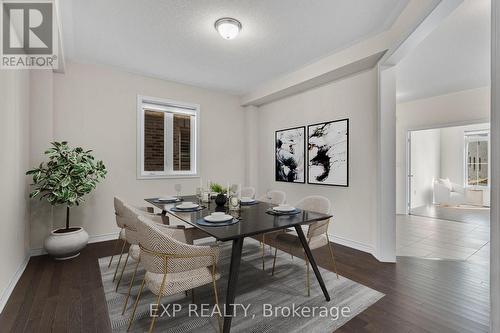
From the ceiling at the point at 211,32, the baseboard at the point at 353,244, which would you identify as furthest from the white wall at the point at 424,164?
the ceiling at the point at 211,32

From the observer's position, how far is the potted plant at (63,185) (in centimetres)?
288

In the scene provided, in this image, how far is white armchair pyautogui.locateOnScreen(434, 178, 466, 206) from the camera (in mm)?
7027

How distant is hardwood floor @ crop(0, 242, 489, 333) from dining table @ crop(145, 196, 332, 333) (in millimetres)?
582

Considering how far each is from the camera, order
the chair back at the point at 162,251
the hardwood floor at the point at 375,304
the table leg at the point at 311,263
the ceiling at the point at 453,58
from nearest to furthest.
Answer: the chair back at the point at 162,251
the hardwood floor at the point at 375,304
the table leg at the point at 311,263
the ceiling at the point at 453,58

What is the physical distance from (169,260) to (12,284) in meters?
2.03

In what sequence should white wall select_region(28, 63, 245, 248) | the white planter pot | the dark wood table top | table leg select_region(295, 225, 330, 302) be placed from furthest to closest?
white wall select_region(28, 63, 245, 248) → the white planter pot → table leg select_region(295, 225, 330, 302) → the dark wood table top

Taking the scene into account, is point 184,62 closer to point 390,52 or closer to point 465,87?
point 390,52

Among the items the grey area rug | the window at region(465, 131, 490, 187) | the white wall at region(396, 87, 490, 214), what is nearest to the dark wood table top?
the grey area rug

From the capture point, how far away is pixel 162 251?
1522 millimetres

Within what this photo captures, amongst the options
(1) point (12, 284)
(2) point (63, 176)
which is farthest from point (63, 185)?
(1) point (12, 284)

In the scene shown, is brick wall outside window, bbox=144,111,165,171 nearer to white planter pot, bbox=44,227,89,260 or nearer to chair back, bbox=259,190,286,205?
white planter pot, bbox=44,227,89,260

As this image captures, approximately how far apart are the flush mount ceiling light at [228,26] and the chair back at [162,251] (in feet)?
6.94

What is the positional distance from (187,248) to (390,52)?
115 inches

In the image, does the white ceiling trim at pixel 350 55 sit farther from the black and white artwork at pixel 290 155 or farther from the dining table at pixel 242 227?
the dining table at pixel 242 227
